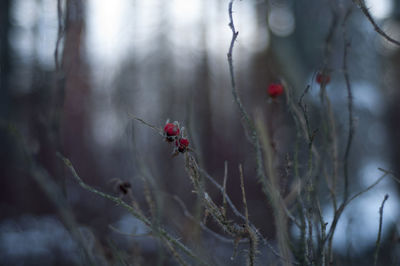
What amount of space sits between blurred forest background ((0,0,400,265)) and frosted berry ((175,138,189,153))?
0.03 metres

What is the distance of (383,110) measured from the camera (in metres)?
5.66

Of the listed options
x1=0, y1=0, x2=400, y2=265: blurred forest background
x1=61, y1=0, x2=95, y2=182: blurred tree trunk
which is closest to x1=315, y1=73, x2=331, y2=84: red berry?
x1=0, y1=0, x2=400, y2=265: blurred forest background

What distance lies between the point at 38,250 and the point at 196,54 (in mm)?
8417

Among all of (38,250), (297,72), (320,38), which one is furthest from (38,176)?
(38,250)

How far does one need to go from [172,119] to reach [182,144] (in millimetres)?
3107

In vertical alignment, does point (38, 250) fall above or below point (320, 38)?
below

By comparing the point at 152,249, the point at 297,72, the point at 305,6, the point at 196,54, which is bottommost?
the point at 152,249

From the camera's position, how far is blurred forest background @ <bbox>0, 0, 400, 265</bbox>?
106 cm

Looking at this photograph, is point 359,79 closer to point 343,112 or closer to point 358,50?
point 358,50

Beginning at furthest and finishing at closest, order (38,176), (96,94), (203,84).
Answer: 1. (203,84)
2. (96,94)
3. (38,176)

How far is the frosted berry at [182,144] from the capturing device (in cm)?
92

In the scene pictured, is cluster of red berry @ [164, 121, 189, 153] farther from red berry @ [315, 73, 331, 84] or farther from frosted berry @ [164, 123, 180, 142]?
red berry @ [315, 73, 331, 84]

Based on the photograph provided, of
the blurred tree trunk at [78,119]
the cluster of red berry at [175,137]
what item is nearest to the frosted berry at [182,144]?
the cluster of red berry at [175,137]

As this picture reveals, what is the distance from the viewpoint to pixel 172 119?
402 centimetres
